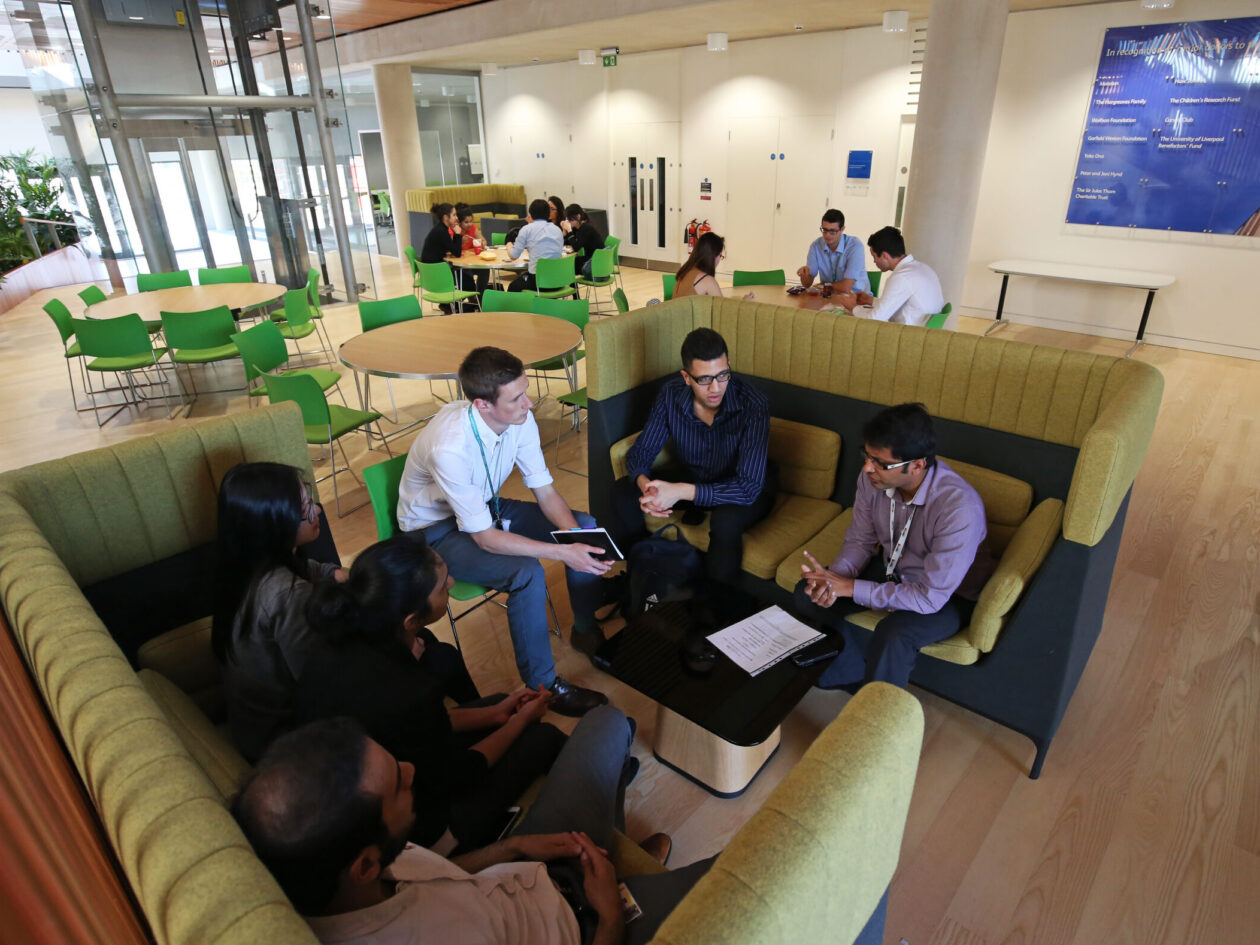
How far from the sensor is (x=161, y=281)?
6.81 m

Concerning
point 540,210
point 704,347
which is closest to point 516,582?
point 704,347

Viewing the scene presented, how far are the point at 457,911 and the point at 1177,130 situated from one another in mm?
8618

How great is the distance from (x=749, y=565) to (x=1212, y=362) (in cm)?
648

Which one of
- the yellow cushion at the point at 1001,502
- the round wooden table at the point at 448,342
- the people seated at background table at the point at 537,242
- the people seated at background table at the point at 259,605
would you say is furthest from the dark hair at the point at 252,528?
the people seated at background table at the point at 537,242

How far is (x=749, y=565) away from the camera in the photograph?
2.92 meters

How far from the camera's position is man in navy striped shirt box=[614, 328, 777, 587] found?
288cm

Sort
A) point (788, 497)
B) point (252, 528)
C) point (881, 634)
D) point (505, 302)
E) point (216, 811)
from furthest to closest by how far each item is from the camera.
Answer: point (505, 302)
point (788, 497)
point (881, 634)
point (252, 528)
point (216, 811)

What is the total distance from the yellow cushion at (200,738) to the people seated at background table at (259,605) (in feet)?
0.33

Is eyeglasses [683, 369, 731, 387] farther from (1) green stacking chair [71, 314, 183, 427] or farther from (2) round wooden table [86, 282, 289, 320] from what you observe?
(1) green stacking chair [71, 314, 183, 427]

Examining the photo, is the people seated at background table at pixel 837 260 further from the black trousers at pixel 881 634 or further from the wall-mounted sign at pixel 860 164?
the wall-mounted sign at pixel 860 164

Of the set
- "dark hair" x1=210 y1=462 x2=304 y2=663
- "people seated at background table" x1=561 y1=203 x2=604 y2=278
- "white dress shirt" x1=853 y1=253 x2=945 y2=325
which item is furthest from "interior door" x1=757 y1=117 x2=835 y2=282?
"dark hair" x1=210 y1=462 x2=304 y2=663

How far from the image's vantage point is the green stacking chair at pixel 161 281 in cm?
670

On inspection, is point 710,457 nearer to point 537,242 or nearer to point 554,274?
point 554,274

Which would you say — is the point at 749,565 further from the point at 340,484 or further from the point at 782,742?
the point at 340,484
